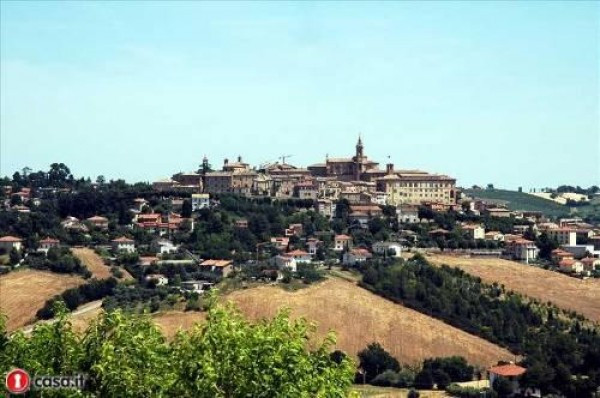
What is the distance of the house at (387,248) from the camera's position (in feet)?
369

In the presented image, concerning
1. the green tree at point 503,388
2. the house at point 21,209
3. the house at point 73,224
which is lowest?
the green tree at point 503,388

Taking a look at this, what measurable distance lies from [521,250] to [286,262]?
2989cm

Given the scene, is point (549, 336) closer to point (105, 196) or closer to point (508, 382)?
point (508, 382)

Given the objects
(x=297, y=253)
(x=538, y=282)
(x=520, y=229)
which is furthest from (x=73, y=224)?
(x=520, y=229)

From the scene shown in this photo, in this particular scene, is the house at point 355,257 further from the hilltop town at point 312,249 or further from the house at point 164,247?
the house at point 164,247

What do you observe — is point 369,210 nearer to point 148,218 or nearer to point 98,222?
point 148,218

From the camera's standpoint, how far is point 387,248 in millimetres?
113375

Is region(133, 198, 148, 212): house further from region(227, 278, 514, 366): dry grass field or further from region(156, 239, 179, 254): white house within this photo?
region(227, 278, 514, 366): dry grass field

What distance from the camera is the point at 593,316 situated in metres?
95.5

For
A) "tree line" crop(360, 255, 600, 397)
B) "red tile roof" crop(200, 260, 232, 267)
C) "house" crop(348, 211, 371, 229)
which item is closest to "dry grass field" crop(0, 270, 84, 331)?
"red tile roof" crop(200, 260, 232, 267)

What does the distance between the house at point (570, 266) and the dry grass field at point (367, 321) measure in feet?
94.6

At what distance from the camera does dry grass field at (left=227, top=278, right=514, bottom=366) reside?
84125 mm

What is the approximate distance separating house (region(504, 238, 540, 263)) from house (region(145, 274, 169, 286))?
4195 centimetres

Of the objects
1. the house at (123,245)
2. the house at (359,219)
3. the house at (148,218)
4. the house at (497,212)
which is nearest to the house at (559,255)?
the house at (497,212)
